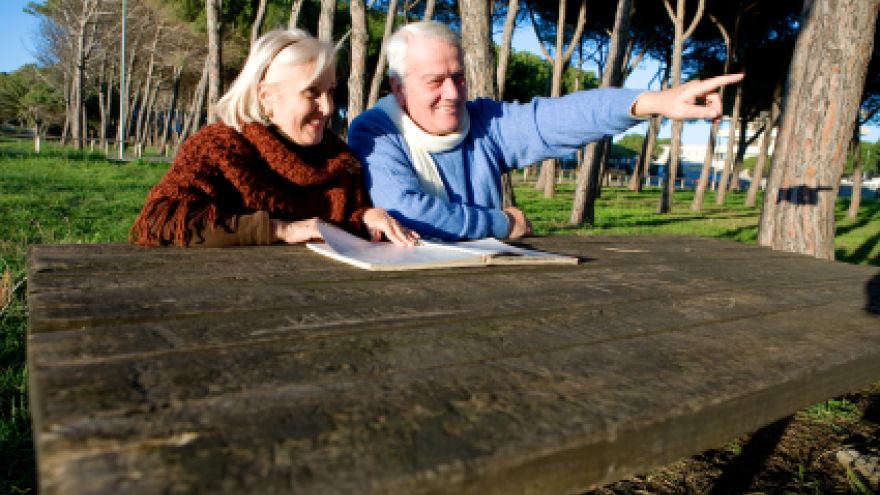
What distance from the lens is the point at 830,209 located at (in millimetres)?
4215

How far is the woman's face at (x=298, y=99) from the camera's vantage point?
2.16m

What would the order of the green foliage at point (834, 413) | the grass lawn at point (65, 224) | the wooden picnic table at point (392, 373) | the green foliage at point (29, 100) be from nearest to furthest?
1. the wooden picnic table at point (392, 373)
2. the grass lawn at point (65, 224)
3. the green foliage at point (834, 413)
4. the green foliage at point (29, 100)

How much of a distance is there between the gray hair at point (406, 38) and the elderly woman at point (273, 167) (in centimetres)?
41

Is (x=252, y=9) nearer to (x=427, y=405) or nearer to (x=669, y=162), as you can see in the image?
(x=669, y=162)

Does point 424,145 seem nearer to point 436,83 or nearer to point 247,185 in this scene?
point 436,83

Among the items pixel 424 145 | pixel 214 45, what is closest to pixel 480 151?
pixel 424 145

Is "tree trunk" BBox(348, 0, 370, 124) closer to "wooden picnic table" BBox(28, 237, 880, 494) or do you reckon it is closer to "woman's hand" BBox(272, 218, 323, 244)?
"woman's hand" BBox(272, 218, 323, 244)

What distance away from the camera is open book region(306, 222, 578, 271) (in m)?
1.60

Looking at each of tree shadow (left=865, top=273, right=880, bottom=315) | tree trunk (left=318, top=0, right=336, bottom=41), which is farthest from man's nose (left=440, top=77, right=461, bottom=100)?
tree trunk (left=318, top=0, right=336, bottom=41)

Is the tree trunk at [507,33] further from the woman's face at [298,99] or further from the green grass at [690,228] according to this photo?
the woman's face at [298,99]

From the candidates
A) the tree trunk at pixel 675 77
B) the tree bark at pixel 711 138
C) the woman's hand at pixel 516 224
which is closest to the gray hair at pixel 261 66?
the woman's hand at pixel 516 224

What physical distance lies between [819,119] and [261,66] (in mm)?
3764

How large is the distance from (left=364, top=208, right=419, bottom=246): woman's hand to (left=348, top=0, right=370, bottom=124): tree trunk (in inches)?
310

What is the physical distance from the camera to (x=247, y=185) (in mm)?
2029
